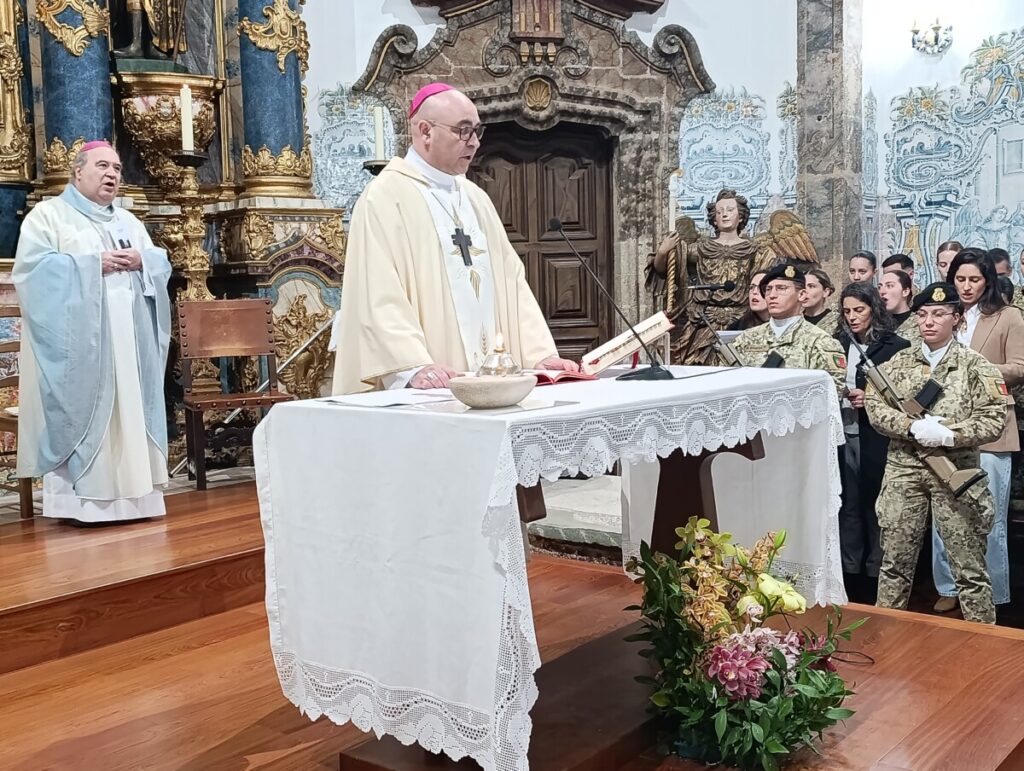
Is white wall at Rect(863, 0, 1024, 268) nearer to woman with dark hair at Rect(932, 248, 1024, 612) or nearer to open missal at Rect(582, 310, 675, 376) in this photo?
woman with dark hair at Rect(932, 248, 1024, 612)

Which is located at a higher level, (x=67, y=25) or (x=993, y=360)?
(x=67, y=25)

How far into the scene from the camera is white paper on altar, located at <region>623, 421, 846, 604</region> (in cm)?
313

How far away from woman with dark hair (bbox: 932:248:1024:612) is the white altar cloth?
7.19 ft

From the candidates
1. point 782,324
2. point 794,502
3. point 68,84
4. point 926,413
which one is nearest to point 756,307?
point 782,324

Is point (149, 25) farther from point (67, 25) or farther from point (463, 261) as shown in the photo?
point (463, 261)

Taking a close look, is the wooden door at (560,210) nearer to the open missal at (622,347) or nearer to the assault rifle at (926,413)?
the assault rifle at (926,413)

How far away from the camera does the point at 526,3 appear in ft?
27.5

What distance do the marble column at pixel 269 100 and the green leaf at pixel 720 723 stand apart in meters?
5.04

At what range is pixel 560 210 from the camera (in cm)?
907

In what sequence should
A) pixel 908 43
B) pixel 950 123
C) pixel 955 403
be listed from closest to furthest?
pixel 955 403
pixel 950 123
pixel 908 43

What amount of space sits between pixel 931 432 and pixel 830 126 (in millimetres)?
5089

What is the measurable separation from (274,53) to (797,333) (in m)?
3.99

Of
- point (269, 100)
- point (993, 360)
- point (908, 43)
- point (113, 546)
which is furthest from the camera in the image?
point (908, 43)

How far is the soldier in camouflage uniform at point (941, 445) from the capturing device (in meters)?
4.02
